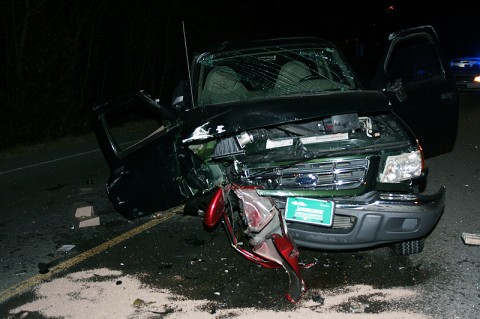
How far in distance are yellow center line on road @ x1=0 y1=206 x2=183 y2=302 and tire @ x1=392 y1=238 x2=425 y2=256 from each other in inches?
104

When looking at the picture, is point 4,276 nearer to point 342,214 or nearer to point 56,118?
point 342,214

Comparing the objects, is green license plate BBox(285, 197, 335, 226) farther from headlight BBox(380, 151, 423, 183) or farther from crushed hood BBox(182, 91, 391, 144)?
crushed hood BBox(182, 91, 391, 144)

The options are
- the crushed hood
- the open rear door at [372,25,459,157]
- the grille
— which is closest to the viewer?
the grille

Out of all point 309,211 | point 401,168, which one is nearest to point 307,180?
point 309,211

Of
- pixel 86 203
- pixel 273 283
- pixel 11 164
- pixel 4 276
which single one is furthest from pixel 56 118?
pixel 273 283

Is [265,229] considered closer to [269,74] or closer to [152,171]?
[152,171]

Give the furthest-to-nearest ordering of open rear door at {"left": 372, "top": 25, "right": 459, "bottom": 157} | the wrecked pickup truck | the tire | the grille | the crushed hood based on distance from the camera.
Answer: open rear door at {"left": 372, "top": 25, "right": 459, "bottom": 157} < the tire < the crushed hood < the grille < the wrecked pickup truck

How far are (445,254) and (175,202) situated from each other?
241 cm

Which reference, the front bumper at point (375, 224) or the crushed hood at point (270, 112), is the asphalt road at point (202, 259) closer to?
the front bumper at point (375, 224)

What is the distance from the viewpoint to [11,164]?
10438 millimetres

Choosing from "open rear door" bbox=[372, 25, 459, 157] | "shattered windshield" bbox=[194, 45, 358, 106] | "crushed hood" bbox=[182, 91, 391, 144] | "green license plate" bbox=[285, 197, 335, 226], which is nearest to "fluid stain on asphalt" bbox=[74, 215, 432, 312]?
"green license plate" bbox=[285, 197, 335, 226]

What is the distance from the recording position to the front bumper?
414 centimetres

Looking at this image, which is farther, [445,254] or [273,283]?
[445,254]

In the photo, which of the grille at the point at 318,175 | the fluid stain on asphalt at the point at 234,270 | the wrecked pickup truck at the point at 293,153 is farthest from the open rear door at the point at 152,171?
the grille at the point at 318,175
